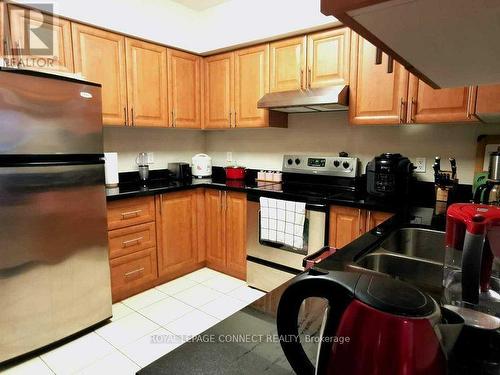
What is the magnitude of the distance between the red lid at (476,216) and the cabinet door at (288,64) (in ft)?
6.30

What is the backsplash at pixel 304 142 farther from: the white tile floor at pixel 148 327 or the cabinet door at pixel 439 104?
the white tile floor at pixel 148 327

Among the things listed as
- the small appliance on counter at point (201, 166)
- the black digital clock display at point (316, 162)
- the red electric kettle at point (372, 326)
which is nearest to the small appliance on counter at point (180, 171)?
the small appliance on counter at point (201, 166)

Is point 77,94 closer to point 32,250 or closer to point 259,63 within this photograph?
point 32,250

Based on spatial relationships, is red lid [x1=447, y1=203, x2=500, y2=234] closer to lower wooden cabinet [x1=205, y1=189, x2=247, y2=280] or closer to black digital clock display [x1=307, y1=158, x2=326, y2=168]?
black digital clock display [x1=307, y1=158, x2=326, y2=168]

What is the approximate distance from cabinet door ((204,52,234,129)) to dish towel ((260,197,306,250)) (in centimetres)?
104

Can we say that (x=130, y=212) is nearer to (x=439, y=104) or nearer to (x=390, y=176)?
(x=390, y=176)

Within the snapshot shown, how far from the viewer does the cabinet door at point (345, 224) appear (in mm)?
2105

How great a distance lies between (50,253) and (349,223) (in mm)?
1883

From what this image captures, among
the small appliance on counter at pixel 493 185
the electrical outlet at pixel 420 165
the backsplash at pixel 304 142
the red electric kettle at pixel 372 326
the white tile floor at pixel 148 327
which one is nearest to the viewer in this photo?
the red electric kettle at pixel 372 326

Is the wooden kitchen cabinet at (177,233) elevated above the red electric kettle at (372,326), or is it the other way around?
the red electric kettle at (372,326)

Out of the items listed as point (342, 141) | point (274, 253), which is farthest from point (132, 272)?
point (342, 141)

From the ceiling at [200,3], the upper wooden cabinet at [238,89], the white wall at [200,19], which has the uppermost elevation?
the ceiling at [200,3]

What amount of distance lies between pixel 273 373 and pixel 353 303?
0.22m

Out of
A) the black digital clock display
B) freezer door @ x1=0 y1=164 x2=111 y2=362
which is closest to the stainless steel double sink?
the black digital clock display
